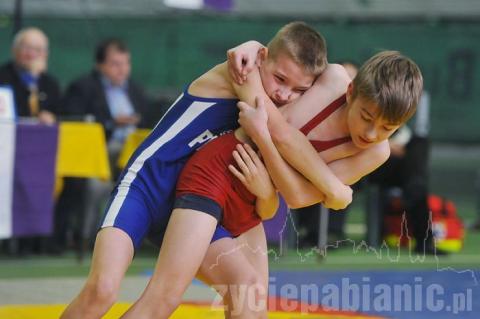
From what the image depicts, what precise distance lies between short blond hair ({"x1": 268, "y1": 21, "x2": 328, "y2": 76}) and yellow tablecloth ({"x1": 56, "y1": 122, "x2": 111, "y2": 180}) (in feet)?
14.7

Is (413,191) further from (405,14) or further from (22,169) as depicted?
(405,14)

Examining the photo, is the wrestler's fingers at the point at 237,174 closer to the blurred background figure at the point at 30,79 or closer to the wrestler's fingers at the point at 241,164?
the wrestler's fingers at the point at 241,164

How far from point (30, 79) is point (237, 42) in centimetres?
536

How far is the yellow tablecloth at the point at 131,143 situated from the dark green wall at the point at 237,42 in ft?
16.6

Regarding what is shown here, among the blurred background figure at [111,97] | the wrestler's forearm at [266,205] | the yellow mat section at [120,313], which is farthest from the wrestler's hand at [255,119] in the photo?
the blurred background figure at [111,97]

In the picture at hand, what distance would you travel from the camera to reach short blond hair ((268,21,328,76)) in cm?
457

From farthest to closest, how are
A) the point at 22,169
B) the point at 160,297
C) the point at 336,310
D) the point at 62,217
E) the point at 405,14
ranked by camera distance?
1. the point at 405,14
2. the point at 62,217
3. the point at 22,169
4. the point at 336,310
5. the point at 160,297

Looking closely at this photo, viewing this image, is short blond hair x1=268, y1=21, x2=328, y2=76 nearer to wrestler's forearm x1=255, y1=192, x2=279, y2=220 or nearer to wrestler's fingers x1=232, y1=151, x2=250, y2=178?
wrestler's fingers x1=232, y1=151, x2=250, y2=178

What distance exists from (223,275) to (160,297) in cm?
30

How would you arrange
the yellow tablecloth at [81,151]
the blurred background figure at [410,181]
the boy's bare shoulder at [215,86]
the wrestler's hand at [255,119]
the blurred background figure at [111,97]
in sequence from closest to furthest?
the wrestler's hand at [255,119] → the boy's bare shoulder at [215,86] → the yellow tablecloth at [81,151] → the blurred background figure at [111,97] → the blurred background figure at [410,181]

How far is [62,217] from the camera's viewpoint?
9.41 metres

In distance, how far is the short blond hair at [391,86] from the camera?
4.37 m

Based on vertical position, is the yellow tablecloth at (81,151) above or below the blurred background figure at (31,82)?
below

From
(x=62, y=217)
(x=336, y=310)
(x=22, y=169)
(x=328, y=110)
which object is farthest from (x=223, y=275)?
(x=62, y=217)
